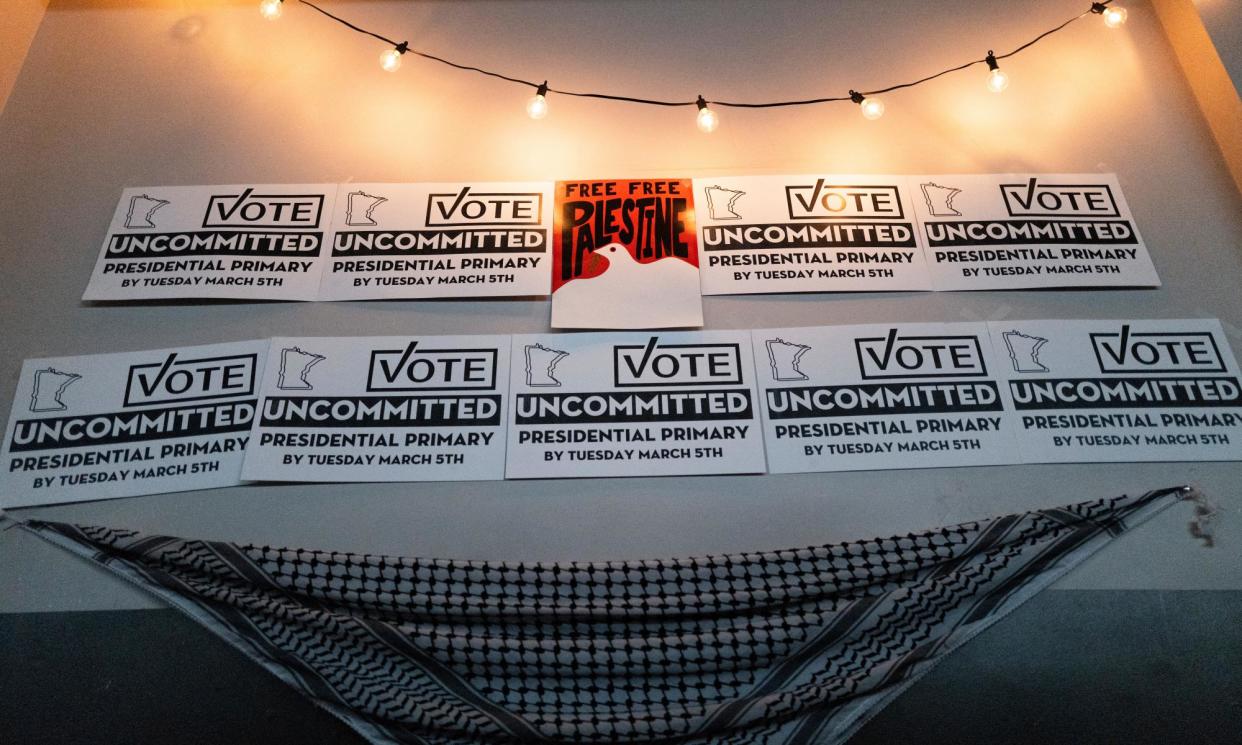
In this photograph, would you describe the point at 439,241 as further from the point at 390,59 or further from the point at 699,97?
the point at 699,97

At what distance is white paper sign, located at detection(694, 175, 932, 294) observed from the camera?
70.5 inches

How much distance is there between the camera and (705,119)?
197cm

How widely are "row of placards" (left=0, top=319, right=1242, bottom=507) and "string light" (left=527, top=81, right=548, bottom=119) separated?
0.64 m

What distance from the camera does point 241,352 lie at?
169 centimetres

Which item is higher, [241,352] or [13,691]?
[241,352]

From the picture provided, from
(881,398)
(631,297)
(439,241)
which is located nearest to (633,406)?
(631,297)

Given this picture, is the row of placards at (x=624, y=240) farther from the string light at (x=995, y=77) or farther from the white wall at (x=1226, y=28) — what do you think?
the white wall at (x=1226, y=28)

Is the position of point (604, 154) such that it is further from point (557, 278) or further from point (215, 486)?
point (215, 486)

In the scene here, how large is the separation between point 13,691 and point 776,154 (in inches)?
75.5

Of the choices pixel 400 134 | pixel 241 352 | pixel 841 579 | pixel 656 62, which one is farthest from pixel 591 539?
pixel 656 62

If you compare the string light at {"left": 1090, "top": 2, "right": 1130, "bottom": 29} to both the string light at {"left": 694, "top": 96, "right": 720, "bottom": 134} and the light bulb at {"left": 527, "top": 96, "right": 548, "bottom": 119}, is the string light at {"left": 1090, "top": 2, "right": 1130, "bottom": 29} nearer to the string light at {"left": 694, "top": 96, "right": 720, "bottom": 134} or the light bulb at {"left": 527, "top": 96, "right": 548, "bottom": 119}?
the string light at {"left": 694, "top": 96, "right": 720, "bottom": 134}

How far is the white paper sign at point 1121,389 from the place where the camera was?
159cm

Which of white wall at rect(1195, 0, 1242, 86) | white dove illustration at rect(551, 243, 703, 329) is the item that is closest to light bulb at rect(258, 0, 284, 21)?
white dove illustration at rect(551, 243, 703, 329)

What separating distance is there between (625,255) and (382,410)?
629 millimetres
